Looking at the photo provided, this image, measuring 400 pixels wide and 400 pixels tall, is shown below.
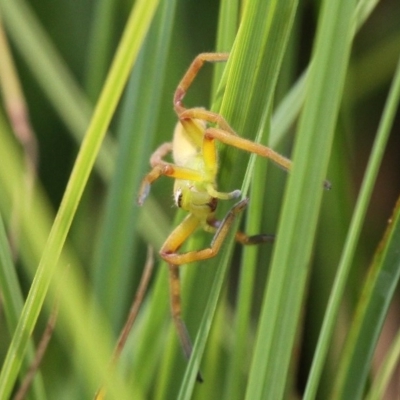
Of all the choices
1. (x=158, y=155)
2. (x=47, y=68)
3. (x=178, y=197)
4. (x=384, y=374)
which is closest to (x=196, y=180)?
(x=178, y=197)

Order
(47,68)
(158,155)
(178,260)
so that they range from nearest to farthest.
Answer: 1. (178,260)
2. (158,155)
3. (47,68)

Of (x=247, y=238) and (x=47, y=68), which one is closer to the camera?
(x=247, y=238)

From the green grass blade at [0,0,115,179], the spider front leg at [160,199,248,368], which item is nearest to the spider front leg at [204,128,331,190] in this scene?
the spider front leg at [160,199,248,368]

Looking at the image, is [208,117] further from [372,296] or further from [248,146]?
[372,296]

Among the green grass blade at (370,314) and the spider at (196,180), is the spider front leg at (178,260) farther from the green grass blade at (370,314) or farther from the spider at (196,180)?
the green grass blade at (370,314)

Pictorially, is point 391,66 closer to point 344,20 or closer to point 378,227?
point 378,227

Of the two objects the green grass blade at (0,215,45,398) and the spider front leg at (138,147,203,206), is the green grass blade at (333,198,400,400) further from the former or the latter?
the green grass blade at (0,215,45,398)
